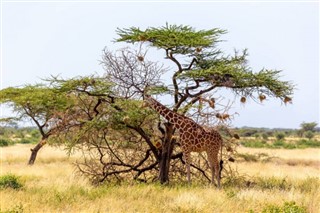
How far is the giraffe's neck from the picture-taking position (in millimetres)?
11594

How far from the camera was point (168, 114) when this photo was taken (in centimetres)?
1180

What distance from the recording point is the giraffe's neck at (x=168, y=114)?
11.6 m

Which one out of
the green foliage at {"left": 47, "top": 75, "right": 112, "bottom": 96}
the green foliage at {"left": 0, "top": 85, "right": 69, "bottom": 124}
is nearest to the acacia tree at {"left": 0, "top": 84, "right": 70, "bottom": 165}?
the green foliage at {"left": 0, "top": 85, "right": 69, "bottom": 124}

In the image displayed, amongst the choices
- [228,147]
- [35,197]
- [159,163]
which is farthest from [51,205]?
[228,147]

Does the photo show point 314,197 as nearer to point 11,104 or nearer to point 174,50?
point 174,50

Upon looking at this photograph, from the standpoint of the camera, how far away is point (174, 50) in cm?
1270

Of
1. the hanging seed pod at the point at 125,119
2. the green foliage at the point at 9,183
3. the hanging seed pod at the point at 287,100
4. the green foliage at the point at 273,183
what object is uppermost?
the hanging seed pod at the point at 287,100

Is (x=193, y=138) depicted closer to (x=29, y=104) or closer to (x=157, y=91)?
(x=157, y=91)

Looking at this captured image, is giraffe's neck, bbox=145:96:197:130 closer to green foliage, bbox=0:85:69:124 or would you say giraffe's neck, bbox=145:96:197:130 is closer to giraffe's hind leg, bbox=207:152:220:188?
giraffe's hind leg, bbox=207:152:220:188

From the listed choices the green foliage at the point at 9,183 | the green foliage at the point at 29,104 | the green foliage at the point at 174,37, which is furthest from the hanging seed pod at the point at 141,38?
the green foliage at the point at 29,104

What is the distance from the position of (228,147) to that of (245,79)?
1813 mm

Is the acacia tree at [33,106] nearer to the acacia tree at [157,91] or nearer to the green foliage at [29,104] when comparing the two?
the green foliage at [29,104]

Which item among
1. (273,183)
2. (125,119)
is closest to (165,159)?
(125,119)

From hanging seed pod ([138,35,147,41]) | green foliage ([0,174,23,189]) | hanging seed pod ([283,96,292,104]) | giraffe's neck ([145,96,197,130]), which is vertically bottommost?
green foliage ([0,174,23,189])
